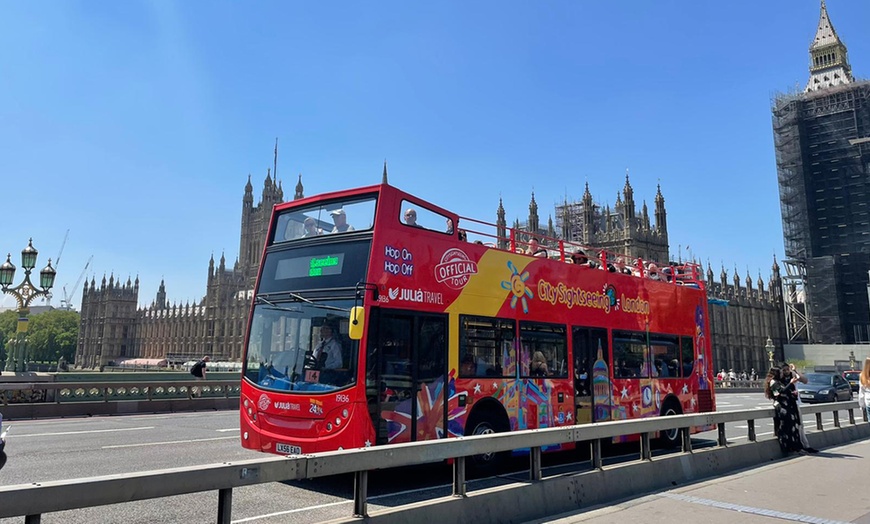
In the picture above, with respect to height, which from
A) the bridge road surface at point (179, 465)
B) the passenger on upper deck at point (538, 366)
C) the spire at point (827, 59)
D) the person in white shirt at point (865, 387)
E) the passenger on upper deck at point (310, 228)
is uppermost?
the spire at point (827, 59)

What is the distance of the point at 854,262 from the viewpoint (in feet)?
216

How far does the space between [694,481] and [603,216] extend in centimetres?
8048

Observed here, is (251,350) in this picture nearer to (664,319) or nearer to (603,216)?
(664,319)

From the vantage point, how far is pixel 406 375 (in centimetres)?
812

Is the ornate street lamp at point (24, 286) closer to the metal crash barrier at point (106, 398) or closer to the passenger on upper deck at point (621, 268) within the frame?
the metal crash barrier at point (106, 398)

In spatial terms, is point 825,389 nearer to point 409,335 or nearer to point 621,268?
point 621,268

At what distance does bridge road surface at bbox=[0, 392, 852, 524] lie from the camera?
6734 millimetres

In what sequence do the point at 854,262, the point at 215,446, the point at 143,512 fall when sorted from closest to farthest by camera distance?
the point at 143,512
the point at 215,446
the point at 854,262

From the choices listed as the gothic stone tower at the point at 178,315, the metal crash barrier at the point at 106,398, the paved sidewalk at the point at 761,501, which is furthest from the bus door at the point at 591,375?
the gothic stone tower at the point at 178,315

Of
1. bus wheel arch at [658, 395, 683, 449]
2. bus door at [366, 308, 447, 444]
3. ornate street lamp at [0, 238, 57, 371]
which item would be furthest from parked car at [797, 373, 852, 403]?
ornate street lamp at [0, 238, 57, 371]

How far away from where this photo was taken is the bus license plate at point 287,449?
25.2 feet

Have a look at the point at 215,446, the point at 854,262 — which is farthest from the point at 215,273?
the point at 215,446

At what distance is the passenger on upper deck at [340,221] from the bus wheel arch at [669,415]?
27.5 ft

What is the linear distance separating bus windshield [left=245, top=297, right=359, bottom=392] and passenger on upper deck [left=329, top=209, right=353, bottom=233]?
1.16 meters
